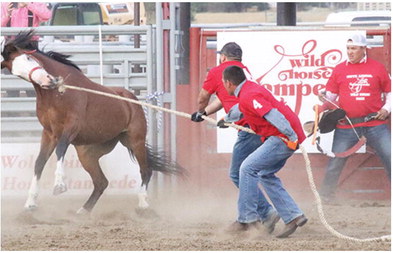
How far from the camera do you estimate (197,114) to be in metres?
8.46

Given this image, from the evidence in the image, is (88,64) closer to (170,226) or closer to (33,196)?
(33,196)

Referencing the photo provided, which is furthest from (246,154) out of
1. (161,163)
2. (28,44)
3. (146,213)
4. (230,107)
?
(28,44)

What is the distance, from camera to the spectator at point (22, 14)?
1130 centimetres

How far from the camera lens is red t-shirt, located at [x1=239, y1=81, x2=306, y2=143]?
25.2ft

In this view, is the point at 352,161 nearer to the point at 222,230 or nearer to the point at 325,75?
the point at 325,75

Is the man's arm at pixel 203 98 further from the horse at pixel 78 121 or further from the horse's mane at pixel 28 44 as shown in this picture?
the horse's mane at pixel 28 44

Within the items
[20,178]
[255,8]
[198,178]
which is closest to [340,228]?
[198,178]

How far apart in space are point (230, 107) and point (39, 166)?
6.22ft

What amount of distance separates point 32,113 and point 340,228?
13.1ft

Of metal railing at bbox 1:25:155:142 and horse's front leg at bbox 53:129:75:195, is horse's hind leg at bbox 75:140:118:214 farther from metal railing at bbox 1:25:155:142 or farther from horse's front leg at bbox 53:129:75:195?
metal railing at bbox 1:25:155:142

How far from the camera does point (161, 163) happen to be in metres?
10.3

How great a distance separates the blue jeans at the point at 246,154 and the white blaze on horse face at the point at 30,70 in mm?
1912

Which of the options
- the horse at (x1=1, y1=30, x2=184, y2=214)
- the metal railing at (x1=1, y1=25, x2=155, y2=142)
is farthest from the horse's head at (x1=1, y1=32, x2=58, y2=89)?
the metal railing at (x1=1, y1=25, x2=155, y2=142)

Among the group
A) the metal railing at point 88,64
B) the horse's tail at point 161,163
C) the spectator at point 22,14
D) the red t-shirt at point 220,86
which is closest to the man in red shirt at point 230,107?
the red t-shirt at point 220,86
